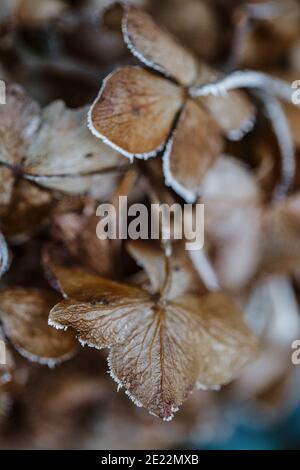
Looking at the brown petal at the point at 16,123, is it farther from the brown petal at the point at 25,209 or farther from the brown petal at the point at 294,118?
the brown petal at the point at 294,118

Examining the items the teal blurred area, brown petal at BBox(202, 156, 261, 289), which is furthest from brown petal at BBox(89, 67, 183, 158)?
the teal blurred area

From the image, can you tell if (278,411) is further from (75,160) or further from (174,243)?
(75,160)

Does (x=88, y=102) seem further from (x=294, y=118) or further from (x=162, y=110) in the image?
(x=294, y=118)

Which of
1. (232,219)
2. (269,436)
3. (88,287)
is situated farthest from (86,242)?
(269,436)

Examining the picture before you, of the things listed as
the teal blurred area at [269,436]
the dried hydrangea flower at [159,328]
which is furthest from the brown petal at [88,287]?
the teal blurred area at [269,436]

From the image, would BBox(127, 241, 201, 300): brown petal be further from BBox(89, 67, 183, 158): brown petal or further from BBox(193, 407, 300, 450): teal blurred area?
BBox(193, 407, 300, 450): teal blurred area

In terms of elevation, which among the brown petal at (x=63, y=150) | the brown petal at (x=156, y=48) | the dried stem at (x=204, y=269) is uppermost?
the brown petal at (x=156, y=48)
